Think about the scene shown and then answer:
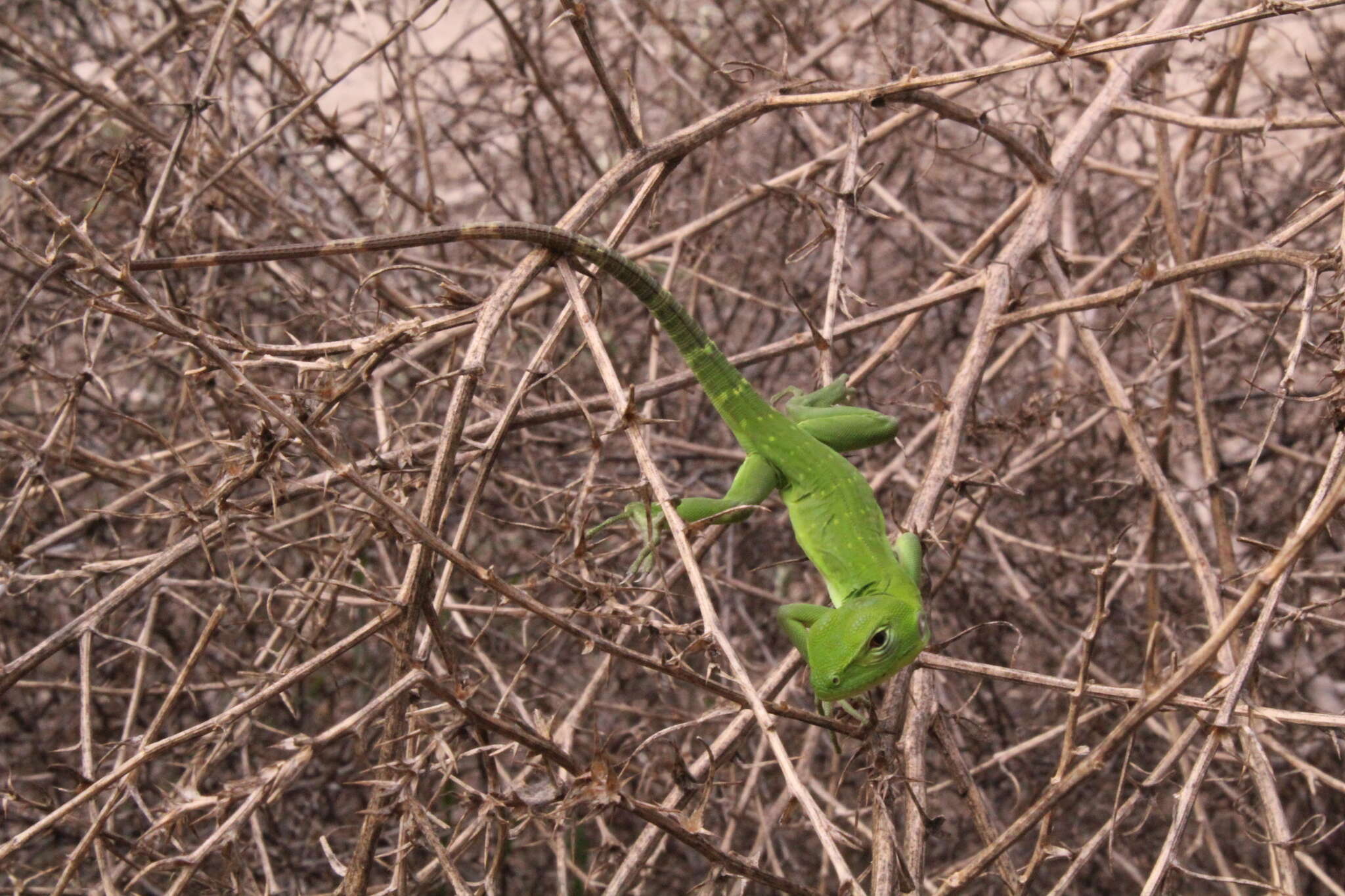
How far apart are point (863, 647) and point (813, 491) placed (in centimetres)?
85

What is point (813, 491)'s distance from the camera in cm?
380

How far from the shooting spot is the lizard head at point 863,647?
3055 mm

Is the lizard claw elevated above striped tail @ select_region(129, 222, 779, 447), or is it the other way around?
striped tail @ select_region(129, 222, 779, 447)

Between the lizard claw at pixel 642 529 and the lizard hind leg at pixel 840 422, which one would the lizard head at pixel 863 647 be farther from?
the lizard hind leg at pixel 840 422

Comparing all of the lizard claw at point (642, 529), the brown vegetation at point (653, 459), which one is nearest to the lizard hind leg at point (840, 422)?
the brown vegetation at point (653, 459)

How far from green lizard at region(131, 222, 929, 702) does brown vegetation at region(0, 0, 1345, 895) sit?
0.41 ft

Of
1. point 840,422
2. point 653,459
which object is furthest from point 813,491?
point 653,459

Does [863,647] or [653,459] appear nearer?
[863,647]

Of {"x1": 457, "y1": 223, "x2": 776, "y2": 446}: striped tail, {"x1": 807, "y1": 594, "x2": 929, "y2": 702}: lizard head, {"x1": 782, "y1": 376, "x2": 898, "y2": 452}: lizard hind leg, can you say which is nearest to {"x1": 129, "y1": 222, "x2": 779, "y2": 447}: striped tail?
{"x1": 457, "y1": 223, "x2": 776, "y2": 446}: striped tail

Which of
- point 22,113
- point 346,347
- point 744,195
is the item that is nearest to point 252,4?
point 22,113

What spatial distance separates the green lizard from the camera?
288 cm

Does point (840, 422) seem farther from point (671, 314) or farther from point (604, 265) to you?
point (604, 265)

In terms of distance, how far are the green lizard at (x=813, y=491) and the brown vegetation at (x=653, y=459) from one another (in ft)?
0.41

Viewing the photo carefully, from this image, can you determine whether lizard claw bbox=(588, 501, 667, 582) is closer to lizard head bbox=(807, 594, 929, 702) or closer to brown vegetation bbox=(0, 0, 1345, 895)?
brown vegetation bbox=(0, 0, 1345, 895)
